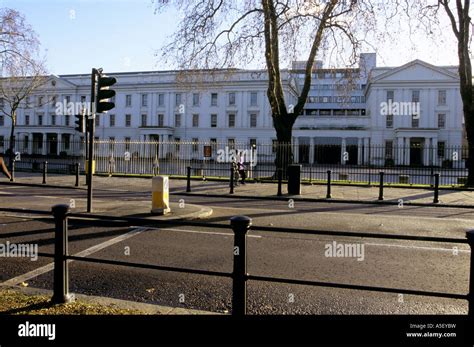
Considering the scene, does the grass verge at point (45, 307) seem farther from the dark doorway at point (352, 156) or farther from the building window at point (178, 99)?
the building window at point (178, 99)

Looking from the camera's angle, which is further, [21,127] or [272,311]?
[21,127]

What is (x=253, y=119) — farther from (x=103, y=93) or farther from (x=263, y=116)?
(x=103, y=93)

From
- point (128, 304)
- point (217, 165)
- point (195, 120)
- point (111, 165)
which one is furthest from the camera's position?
point (195, 120)

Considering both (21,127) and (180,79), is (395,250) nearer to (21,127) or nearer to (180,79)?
(180,79)

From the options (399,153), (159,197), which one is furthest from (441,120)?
(159,197)

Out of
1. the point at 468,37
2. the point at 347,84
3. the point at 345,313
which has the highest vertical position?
the point at 468,37
